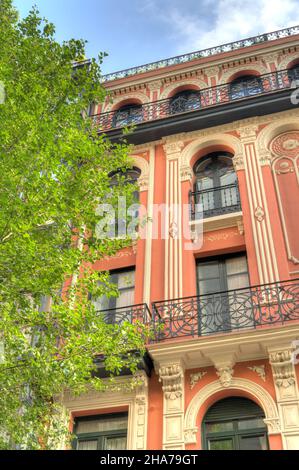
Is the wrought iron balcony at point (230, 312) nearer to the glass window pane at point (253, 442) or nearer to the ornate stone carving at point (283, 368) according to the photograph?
the ornate stone carving at point (283, 368)

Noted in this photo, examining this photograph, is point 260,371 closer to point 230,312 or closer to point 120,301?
point 230,312

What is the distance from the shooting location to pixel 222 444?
921 cm

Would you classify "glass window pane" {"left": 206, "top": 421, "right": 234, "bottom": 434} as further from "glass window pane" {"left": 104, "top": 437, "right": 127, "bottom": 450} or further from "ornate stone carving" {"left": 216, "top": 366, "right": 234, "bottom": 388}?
"glass window pane" {"left": 104, "top": 437, "right": 127, "bottom": 450}

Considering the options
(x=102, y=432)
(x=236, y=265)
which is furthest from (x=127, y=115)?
(x=102, y=432)

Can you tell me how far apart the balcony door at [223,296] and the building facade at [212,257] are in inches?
1.3

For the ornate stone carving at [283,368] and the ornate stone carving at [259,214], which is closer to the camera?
the ornate stone carving at [283,368]

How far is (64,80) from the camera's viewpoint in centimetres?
1042

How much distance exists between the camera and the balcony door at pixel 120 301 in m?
11.4

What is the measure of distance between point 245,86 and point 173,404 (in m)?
10.9

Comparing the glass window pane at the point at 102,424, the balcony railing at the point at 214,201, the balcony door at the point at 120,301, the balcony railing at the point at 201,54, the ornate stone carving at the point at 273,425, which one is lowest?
the ornate stone carving at the point at 273,425

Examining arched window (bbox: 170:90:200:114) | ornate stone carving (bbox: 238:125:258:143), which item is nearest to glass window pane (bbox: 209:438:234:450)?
ornate stone carving (bbox: 238:125:258:143)

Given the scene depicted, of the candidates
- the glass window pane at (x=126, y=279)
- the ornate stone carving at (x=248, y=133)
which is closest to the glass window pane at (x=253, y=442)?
the glass window pane at (x=126, y=279)

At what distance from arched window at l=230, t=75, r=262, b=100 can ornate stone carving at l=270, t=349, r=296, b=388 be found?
30.1 feet
